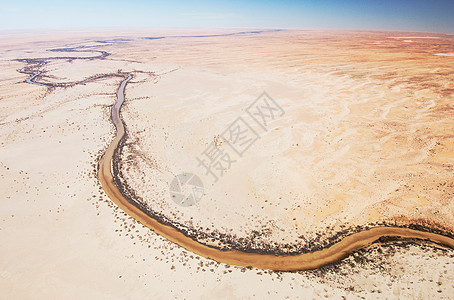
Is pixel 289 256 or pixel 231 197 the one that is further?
pixel 231 197

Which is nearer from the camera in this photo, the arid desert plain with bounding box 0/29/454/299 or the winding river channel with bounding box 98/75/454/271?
the arid desert plain with bounding box 0/29/454/299

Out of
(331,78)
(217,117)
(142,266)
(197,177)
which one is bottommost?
(142,266)

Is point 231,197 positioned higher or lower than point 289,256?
higher

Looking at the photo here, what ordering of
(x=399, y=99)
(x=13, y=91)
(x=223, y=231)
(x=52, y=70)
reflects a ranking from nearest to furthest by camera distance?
(x=223, y=231) < (x=399, y=99) < (x=13, y=91) < (x=52, y=70)

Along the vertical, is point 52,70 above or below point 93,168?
above

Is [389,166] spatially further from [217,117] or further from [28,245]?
[28,245]

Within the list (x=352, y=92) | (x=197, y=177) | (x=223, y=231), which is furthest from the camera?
(x=352, y=92)

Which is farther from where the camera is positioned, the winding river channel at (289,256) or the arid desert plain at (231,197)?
the winding river channel at (289,256)

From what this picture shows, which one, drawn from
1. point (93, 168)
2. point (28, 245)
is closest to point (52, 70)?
point (93, 168)
